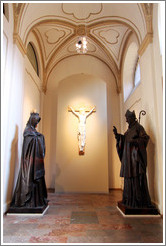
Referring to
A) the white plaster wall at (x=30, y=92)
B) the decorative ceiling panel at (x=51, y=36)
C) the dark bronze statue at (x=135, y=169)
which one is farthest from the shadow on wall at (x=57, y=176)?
the decorative ceiling panel at (x=51, y=36)

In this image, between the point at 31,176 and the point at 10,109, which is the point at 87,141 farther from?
the point at 10,109

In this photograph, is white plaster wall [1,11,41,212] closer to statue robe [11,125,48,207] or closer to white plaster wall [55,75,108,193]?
statue robe [11,125,48,207]

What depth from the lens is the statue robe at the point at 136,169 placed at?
3.67 m

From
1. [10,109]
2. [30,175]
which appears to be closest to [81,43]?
[10,109]

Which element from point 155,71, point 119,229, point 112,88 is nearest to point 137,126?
point 155,71

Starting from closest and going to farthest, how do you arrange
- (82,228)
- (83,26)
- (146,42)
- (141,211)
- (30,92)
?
(82,228) < (141,211) < (146,42) < (30,92) < (83,26)

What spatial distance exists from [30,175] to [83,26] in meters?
5.03

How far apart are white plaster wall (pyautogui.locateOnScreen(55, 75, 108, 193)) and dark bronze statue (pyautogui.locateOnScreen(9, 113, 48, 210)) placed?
241cm

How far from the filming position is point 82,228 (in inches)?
115

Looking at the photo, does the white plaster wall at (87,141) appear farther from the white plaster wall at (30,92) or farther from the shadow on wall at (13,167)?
the shadow on wall at (13,167)

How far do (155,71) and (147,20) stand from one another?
1.33 metres

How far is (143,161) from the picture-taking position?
374 cm

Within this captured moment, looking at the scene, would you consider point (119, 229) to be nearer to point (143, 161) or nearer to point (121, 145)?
point (143, 161)

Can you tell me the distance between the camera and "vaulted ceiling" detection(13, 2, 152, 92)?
467 cm
